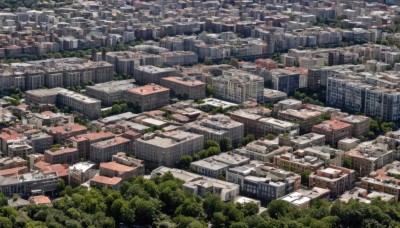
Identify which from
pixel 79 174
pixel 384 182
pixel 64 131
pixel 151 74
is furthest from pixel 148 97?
pixel 384 182

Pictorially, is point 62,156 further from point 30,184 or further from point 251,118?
point 251,118

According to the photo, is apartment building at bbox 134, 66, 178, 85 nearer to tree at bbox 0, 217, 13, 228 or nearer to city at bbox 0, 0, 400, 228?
city at bbox 0, 0, 400, 228

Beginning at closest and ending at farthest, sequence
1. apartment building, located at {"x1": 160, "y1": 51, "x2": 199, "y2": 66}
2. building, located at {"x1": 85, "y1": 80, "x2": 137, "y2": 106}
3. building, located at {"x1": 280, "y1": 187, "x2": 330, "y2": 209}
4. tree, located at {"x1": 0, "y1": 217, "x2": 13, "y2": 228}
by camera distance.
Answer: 1. tree, located at {"x1": 0, "y1": 217, "x2": 13, "y2": 228}
2. building, located at {"x1": 280, "y1": 187, "x2": 330, "y2": 209}
3. building, located at {"x1": 85, "y1": 80, "x2": 137, "y2": 106}
4. apartment building, located at {"x1": 160, "y1": 51, "x2": 199, "y2": 66}

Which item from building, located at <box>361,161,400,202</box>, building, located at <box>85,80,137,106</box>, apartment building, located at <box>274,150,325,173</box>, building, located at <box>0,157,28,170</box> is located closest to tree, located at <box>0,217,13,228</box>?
building, located at <box>0,157,28,170</box>

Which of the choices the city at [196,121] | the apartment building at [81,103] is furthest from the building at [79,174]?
the apartment building at [81,103]

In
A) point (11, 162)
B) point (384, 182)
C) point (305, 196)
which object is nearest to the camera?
point (305, 196)

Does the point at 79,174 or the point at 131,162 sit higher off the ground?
the point at 131,162

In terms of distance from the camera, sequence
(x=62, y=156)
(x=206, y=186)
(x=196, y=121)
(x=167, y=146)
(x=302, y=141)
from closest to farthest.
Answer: (x=206, y=186) → (x=62, y=156) → (x=167, y=146) → (x=302, y=141) → (x=196, y=121)
